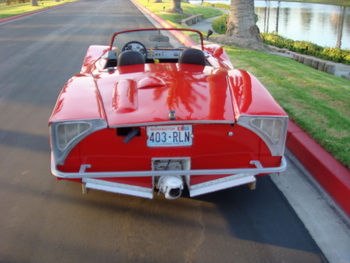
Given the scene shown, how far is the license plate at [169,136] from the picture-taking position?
307 cm

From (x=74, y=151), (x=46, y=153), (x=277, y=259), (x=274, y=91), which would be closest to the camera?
(x=277, y=259)

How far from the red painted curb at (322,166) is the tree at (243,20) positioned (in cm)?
913

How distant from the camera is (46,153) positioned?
4.54m

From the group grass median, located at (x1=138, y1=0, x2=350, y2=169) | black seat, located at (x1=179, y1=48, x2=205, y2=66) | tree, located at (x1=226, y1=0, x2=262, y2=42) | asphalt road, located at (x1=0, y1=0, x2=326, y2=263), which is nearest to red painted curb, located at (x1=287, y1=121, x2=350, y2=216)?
grass median, located at (x1=138, y1=0, x2=350, y2=169)

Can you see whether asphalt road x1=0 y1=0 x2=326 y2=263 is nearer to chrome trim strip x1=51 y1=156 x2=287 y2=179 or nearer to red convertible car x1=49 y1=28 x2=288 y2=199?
red convertible car x1=49 y1=28 x2=288 y2=199

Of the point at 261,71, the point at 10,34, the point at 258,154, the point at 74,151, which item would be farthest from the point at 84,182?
the point at 10,34

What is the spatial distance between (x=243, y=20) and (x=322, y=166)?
33.9 ft

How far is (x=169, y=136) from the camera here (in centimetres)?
309

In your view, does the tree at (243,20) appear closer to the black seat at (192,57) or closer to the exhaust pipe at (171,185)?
the black seat at (192,57)

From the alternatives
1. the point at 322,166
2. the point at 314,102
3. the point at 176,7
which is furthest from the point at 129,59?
the point at 176,7

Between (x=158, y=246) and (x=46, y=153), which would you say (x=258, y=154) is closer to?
(x=158, y=246)

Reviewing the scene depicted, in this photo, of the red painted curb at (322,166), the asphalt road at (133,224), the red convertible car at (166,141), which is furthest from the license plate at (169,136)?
the red painted curb at (322,166)

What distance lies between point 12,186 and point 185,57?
240 cm

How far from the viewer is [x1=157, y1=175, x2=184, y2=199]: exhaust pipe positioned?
3080mm
